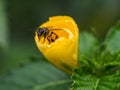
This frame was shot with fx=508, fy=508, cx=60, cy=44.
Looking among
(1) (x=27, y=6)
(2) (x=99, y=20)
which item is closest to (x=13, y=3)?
(1) (x=27, y=6)

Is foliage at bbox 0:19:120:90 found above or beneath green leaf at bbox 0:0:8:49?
beneath

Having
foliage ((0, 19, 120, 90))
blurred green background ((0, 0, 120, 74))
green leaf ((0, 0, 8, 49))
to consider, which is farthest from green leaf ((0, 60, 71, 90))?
blurred green background ((0, 0, 120, 74))

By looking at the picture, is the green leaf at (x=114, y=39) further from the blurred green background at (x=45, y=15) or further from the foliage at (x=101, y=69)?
the blurred green background at (x=45, y=15)

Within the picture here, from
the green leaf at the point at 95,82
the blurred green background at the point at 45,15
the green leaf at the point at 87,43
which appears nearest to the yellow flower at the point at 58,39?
the green leaf at the point at 95,82

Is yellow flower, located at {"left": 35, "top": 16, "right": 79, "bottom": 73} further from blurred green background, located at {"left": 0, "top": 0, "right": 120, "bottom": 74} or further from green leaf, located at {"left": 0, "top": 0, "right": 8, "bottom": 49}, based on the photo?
blurred green background, located at {"left": 0, "top": 0, "right": 120, "bottom": 74}

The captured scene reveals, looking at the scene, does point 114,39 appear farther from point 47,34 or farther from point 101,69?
point 47,34

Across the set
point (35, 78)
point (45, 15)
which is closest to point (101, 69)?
point (35, 78)
